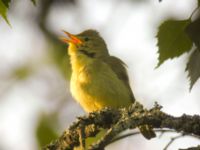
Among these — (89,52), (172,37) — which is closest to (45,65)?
(89,52)

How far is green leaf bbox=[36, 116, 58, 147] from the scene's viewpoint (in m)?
2.84

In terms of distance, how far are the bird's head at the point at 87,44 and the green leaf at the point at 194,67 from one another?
3642mm

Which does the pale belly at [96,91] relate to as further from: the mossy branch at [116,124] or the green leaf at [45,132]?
the mossy branch at [116,124]

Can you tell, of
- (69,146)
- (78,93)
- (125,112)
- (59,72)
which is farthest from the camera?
(78,93)

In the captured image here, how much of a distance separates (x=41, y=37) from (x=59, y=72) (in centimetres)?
42

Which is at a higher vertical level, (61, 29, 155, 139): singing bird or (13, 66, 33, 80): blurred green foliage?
(13, 66, 33, 80): blurred green foliage

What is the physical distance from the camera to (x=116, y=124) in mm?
1655

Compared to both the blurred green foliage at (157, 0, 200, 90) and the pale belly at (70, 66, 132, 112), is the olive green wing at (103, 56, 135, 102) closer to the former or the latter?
the pale belly at (70, 66, 132, 112)

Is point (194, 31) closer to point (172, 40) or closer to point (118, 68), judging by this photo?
point (172, 40)

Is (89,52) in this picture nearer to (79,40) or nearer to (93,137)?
(79,40)

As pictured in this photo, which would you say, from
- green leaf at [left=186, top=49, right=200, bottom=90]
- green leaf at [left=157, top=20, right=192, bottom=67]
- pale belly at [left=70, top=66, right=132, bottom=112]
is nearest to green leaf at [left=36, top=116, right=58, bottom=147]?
green leaf at [left=157, top=20, right=192, bottom=67]

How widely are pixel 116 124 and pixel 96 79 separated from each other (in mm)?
3441

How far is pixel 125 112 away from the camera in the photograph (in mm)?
1787

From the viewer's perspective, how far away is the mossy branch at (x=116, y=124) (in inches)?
59.8
